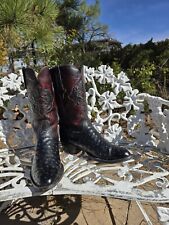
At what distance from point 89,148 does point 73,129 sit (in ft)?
0.31

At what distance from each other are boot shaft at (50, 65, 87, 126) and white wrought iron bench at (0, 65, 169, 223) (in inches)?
6.1

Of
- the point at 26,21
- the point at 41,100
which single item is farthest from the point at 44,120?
the point at 26,21

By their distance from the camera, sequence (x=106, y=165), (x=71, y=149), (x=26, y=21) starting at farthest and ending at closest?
(x=26, y=21)
(x=71, y=149)
(x=106, y=165)

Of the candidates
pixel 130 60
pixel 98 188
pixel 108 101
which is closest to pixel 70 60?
pixel 130 60

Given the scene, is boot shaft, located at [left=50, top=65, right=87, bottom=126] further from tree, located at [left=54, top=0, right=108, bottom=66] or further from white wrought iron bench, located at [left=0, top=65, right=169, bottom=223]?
tree, located at [left=54, top=0, right=108, bottom=66]

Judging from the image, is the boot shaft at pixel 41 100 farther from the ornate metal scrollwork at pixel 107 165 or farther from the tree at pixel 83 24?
the tree at pixel 83 24

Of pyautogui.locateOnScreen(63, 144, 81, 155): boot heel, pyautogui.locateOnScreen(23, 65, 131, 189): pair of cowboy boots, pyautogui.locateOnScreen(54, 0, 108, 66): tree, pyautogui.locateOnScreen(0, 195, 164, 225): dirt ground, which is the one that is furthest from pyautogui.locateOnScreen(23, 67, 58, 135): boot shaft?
pyautogui.locateOnScreen(54, 0, 108, 66): tree

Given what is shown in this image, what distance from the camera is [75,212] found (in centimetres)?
138

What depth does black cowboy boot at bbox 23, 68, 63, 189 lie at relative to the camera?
1.08 meters

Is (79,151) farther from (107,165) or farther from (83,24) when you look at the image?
(83,24)

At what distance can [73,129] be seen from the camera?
4.14ft

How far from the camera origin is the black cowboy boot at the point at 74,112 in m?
1.23

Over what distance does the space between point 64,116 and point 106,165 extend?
247 mm

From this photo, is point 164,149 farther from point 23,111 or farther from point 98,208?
→ point 23,111
